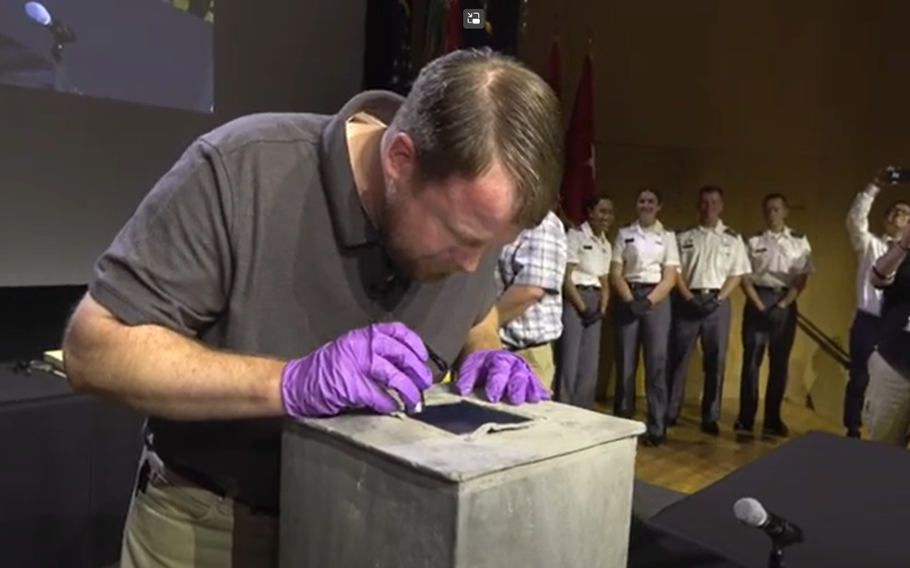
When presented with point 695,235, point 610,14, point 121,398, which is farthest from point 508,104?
point 610,14

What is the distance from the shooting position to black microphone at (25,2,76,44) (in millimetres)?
2562

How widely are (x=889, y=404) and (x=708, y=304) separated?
2.17m

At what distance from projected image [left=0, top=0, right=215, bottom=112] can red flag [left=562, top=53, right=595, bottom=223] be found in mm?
2116

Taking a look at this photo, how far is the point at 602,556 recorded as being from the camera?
2.69 ft

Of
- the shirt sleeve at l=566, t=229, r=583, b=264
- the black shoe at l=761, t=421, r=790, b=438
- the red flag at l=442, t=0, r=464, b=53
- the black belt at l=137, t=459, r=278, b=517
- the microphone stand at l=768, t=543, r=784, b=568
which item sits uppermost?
the red flag at l=442, t=0, r=464, b=53

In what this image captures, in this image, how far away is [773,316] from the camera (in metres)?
4.71

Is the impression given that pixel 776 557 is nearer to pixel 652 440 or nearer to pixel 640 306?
pixel 652 440

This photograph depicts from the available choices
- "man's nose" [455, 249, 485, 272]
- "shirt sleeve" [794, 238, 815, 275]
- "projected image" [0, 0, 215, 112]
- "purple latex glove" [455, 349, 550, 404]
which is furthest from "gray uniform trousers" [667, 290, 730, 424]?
"man's nose" [455, 249, 485, 272]

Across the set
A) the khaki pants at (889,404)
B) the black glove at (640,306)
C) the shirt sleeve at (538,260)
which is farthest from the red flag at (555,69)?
the khaki pants at (889,404)

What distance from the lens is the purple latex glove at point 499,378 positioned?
95cm

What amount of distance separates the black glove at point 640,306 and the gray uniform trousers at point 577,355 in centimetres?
21

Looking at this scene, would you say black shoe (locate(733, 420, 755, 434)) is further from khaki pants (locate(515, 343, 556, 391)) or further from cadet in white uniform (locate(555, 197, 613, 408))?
khaki pants (locate(515, 343, 556, 391))

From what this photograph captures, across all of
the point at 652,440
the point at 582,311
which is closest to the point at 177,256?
the point at 582,311

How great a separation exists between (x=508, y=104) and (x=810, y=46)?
18.5 feet
